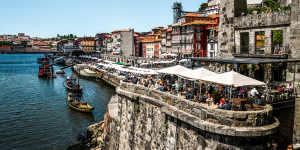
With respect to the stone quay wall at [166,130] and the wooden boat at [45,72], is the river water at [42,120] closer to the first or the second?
the stone quay wall at [166,130]

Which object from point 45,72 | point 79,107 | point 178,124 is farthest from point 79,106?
point 45,72

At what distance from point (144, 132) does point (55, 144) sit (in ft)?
50.6

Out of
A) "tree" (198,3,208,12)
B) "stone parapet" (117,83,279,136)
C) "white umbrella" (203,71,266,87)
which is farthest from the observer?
"tree" (198,3,208,12)

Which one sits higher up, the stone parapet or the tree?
the tree

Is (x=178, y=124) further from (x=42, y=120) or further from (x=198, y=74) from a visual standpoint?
(x=42, y=120)

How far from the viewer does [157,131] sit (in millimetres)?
15430

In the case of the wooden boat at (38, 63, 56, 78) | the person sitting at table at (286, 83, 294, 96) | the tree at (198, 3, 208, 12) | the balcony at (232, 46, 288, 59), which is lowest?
the wooden boat at (38, 63, 56, 78)

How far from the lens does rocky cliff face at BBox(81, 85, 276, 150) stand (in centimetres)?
1088

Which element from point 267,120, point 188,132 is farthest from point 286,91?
point 188,132

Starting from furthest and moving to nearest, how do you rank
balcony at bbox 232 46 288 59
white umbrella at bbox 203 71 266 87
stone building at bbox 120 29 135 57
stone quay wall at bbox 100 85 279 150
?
stone building at bbox 120 29 135 57
balcony at bbox 232 46 288 59
white umbrella at bbox 203 71 266 87
stone quay wall at bbox 100 85 279 150

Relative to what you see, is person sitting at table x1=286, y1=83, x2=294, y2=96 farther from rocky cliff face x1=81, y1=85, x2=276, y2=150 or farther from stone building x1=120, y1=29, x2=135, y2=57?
stone building x1=120, y1=29, x2=135, y2=57

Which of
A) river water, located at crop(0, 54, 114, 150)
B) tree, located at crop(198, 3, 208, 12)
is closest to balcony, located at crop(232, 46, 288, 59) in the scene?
river water, located at crop(0, 54, 114, 150)

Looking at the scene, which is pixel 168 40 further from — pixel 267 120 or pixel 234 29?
pixel 267 120

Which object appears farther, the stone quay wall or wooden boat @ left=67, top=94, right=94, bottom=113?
wooden boat @ left=67, top=94, right=94, bottom=113
